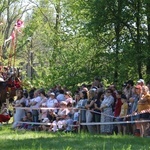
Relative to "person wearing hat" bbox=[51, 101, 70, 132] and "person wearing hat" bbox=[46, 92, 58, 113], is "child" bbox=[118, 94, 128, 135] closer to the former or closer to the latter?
"person wearing hat" bbox=[51, 101, 70, 132]

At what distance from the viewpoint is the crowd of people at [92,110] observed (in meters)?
15.4

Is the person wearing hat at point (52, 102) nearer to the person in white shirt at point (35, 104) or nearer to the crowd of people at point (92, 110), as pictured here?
the crowd of people at point (92, 110)

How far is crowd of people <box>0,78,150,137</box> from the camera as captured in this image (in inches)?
607

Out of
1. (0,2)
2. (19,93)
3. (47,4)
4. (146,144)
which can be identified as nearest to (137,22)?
(19,93)

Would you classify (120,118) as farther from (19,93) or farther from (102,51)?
(102,51)

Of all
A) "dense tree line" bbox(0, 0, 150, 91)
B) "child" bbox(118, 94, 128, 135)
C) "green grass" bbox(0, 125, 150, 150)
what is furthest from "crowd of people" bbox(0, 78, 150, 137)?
"dense tree line" bbox(0, 0, 150, 91)

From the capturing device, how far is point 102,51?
25.4 m

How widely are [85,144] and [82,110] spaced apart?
467cm

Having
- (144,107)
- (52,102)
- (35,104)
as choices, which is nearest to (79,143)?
(144,107)

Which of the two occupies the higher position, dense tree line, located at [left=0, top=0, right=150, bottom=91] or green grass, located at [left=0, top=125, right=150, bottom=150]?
dense tree line, located at [left=0, top=0, right=150, bottom=91]

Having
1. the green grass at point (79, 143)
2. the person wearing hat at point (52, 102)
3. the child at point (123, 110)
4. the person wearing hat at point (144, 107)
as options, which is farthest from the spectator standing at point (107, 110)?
the person wearing hat at point (52, 102)

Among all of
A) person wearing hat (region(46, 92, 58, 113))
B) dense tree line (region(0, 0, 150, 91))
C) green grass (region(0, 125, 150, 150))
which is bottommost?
green grass (region(0, 125, 150, 150))

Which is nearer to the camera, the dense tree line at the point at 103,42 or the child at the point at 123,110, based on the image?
the child at the point at 123,110

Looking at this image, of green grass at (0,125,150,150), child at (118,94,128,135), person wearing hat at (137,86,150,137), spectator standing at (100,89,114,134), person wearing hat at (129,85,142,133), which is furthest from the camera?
spectator standing at (100,89,114,134)
